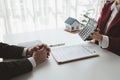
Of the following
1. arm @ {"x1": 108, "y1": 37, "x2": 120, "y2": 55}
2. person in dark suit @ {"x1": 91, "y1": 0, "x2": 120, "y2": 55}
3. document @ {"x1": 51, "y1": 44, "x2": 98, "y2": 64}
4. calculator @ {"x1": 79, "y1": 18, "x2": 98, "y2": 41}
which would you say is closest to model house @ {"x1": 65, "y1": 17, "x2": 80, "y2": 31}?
calculator @ {"x1": 79, "y1": 18, "x2": 98, "y2": 41}

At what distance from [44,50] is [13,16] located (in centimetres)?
128

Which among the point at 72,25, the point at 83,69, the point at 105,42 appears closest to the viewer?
the point at 83,69

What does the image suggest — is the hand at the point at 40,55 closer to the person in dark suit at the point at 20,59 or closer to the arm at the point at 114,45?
the person in dark suit at the point at 20,59

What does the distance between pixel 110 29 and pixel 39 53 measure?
0.64 metres

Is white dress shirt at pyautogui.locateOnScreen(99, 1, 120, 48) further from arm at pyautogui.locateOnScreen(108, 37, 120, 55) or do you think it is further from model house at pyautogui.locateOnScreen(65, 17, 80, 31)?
model house at pyautogui.locateOnScreen(65, 17, 80, 31)

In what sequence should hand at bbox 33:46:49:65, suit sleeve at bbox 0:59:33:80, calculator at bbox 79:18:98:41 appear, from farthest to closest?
1. calculator at bbox 79:18:98:41
2. hand at bbox 33:46:49:65
3. suit sleeve at bbox 0:59:33:80

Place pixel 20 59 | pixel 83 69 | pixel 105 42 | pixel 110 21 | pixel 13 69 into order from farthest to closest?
pixel 110 21, pixel 105 42, pixel 20 59, pixel 83 69, pixel 13 69

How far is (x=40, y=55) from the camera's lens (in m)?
1.12

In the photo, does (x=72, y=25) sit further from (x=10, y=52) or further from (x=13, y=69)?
(x=13, y=69)

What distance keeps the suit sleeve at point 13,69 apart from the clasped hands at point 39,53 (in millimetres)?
100

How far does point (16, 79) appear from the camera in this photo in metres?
0.95

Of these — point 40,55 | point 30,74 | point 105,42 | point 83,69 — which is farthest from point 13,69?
point 105,42

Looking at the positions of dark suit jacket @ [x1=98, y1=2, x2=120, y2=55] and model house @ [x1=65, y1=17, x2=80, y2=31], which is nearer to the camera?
dark suit jacket @ [x1=98, y1=2, x2=120, y2=55]

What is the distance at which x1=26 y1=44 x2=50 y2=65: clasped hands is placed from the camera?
43.6 inches
